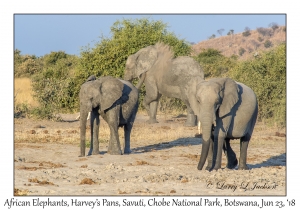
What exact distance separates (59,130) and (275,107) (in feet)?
24.4

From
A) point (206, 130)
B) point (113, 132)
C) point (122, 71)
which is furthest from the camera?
point (122, 71)

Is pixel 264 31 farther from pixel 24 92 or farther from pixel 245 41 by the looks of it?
pixel 24 92

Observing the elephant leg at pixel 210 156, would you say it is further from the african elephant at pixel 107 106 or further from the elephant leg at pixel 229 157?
the african elephant at pixel 107 106

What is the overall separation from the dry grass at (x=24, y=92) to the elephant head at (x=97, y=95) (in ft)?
41.7

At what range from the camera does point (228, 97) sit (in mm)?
13711

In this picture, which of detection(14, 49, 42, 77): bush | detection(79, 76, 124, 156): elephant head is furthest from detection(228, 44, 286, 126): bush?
detection(14, 49, 42, 77): bush

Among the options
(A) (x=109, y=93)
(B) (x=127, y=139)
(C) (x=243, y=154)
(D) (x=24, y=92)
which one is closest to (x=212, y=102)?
(C) (x=243, y=154)

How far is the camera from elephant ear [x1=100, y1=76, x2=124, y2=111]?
636 inches

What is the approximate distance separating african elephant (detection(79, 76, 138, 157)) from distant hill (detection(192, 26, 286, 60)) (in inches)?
2563

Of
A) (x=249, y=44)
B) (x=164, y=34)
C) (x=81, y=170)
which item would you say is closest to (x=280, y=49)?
(x=164, y=34)

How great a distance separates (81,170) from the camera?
13.8m

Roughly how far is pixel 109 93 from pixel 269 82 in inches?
434

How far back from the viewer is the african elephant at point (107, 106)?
626 inches

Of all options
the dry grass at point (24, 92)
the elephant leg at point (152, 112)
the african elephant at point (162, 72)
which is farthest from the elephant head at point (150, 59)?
the dry grass at point (24, 92)
